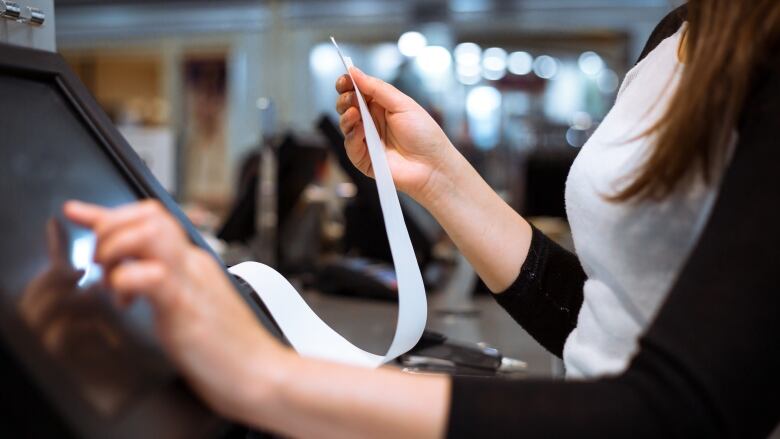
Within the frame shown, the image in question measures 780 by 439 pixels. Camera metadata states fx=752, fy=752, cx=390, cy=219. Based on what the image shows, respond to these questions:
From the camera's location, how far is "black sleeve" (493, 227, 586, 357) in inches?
31.5

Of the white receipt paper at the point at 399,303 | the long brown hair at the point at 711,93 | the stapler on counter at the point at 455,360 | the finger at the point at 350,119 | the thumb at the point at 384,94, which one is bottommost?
the stapler on counter at the point at 455,360

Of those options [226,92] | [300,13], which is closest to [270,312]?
[300,13]

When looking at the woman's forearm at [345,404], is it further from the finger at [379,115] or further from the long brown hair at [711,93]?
the finger at [379,115]

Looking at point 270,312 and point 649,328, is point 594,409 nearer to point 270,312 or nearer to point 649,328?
point 649,328

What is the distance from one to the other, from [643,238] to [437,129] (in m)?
0.30

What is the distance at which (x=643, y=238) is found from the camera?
0.56 meters

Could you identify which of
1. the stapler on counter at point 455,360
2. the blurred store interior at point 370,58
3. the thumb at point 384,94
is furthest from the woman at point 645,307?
the blurred store interior at point 370,58

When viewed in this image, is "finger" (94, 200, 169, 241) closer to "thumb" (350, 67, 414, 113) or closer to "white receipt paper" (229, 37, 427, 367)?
"white receipt paper" (229, 37, 427, 367)

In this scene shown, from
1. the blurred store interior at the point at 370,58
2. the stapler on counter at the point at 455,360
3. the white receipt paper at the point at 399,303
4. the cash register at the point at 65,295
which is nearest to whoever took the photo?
the cash register at the point at 65,295

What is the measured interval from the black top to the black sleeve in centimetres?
33

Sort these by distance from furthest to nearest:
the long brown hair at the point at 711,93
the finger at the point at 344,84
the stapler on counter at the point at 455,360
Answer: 1. the stapler on counter at the point at 455,360
2. the finger at the point at 344,84
3. the long brown hair at the point at 711,93

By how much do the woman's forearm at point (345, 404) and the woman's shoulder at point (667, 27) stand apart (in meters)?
0.51

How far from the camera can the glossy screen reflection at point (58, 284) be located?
0.39 m

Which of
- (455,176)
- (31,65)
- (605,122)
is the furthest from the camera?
(455,176)
